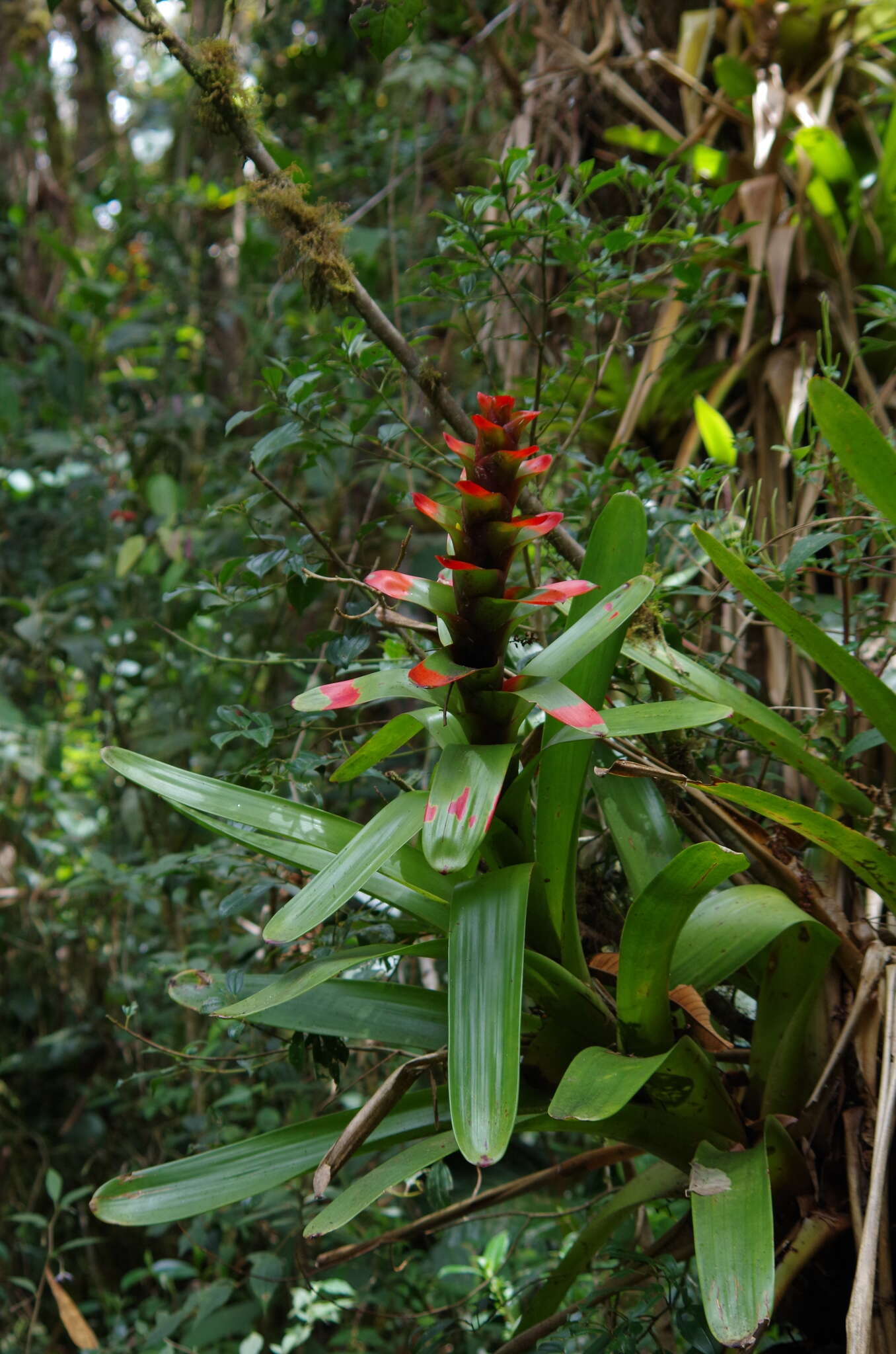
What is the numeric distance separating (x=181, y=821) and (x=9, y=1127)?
0.59 metres

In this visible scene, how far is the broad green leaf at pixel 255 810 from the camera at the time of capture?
630 mm

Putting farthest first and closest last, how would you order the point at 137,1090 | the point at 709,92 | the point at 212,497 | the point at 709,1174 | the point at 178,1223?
the point at 212,497 → the point at 137,1090 → the point at 709,92 → the point at 178,1223 → the point at 709,1174

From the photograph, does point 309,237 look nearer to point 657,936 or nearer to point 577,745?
point 577,745

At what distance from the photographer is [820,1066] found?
2.27 ft

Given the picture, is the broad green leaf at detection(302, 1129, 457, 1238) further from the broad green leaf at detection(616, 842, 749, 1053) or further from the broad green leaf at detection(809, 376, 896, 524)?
the broad green leaf at detection(809, 376, 896, 524)

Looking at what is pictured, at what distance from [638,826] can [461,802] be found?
0.77 feet

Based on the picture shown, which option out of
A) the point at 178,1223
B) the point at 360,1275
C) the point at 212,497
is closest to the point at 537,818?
the point at 360,1275

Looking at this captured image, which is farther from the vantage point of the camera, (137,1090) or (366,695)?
(137,1090)

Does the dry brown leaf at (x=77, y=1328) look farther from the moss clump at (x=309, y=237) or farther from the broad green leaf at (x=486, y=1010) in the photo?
the moss clump at (x=309, y=237)

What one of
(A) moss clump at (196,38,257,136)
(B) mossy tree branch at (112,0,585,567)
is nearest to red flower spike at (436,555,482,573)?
(B) mossy tree branch at (112,0,585,567)

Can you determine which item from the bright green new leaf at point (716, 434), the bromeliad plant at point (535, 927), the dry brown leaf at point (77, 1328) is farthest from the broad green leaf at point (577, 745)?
A: the dry brown leaf at point (77, 1328)

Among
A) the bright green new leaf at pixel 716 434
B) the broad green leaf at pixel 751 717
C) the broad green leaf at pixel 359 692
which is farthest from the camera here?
the bright green new leaf at pixel 716 434

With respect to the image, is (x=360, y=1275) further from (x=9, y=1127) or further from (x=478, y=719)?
(x=9, y=1127)

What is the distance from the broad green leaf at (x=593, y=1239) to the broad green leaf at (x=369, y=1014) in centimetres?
23
